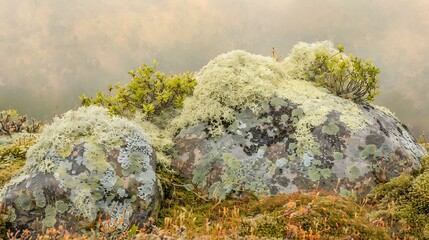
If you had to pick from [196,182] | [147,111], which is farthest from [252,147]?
[147,111]

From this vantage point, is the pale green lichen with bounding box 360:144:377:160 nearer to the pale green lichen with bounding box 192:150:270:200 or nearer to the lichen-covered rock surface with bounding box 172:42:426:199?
the lichen-covered rock surface with bounding box 172:42:426:199

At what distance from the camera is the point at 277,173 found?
9.77 metres

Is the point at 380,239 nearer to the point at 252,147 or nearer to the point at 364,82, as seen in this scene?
the point at 252,147

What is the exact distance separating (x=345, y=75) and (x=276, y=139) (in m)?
3.00

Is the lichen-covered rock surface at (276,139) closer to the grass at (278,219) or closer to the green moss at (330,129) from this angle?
the green moss at (330,129)

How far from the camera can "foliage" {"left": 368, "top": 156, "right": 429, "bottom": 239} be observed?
7.95 m

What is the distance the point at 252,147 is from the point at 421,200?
3.62 metres

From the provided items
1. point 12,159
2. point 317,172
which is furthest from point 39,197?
point 317,172

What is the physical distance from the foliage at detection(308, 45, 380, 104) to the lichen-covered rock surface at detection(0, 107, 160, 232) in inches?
213

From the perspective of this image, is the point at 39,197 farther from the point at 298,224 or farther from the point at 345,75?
the point at 345,75

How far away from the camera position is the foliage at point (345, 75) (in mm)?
11133

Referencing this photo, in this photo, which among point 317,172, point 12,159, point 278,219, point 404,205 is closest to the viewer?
point 278,219

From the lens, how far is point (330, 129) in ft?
33.9

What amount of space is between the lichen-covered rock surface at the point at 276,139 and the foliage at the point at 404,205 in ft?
1.56
